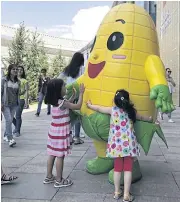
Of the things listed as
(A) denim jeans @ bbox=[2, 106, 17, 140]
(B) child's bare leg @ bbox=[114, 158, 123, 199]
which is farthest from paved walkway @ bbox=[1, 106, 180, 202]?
(A) denim jeans @ bbox=[2, 106, 17, 140]

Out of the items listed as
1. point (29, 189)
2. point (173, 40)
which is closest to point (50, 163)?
point (29, 189)

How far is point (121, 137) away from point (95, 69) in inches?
38.9

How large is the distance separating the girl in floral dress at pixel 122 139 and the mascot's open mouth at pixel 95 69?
0.52 meters

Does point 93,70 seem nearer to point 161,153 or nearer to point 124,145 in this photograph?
point 124,145

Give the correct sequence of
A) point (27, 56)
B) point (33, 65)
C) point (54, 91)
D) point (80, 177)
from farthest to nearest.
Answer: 1. point (33, 65)
2. point (27, 56)
3. point (80, 177)
4. point (54, 91)

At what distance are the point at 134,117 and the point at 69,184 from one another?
3.84 feet

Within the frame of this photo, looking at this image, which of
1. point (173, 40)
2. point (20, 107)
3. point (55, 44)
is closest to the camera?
point (20, 107)

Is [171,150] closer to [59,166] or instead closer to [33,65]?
[59,166]

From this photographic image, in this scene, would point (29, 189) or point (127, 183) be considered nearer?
point (127, 183)

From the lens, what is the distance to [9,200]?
11.4 feet

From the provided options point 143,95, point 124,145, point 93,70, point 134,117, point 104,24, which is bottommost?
point 124,145

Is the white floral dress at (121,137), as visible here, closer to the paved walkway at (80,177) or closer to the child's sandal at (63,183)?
the paved walkway at (80,177)

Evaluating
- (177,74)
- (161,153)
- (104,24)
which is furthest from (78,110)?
(177,74)

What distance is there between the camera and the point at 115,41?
4.02 metres
